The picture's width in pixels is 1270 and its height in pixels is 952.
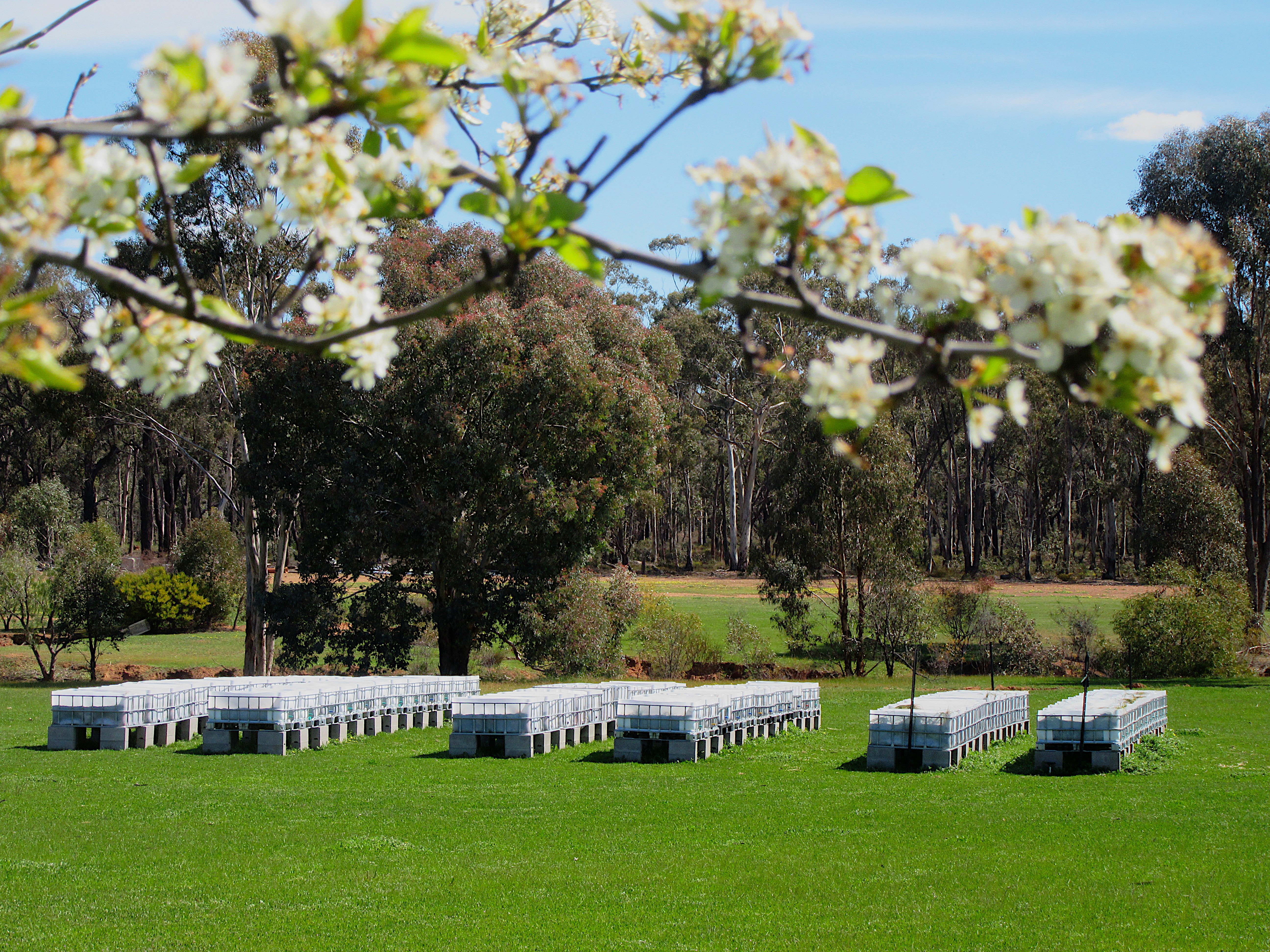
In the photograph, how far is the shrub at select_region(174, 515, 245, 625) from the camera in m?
36.3

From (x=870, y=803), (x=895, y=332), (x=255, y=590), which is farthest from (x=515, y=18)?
(x=255, y=590)

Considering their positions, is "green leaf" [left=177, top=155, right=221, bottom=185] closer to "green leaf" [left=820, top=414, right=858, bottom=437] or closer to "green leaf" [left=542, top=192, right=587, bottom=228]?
"green leaf" [left=542, top=192, right=587, bottom=228]

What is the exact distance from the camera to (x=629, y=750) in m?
14.1

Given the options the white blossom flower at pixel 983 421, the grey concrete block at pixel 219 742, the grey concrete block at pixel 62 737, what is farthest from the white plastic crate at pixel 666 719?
the white blossom flower at pixel 983 421

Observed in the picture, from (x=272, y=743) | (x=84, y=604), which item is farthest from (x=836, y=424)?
(x=84, y=604)

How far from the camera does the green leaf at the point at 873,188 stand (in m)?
1.65

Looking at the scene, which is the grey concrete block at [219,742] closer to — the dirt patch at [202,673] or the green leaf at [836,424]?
the dirt patch at [202,673]

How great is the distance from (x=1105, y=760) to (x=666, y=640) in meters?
14.1

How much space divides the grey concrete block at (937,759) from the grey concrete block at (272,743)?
8.03 m

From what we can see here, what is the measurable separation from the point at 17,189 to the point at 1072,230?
5.11 feet

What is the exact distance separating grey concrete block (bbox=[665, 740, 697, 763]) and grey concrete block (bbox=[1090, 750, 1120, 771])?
4.67 meters

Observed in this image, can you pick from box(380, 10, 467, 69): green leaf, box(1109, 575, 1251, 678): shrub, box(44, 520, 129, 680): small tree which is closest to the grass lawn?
box(380, 10, 467, 69): green leaf

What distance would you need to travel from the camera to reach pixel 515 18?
2936 millimetres

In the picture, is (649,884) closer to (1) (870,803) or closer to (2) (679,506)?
(1) (870,803)
